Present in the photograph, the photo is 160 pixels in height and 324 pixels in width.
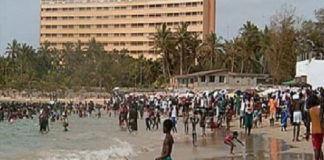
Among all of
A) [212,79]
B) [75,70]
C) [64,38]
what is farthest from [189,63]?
[64,38]

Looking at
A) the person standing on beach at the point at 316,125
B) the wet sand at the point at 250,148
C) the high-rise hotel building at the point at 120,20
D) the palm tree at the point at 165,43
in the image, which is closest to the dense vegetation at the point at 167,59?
the palm tree at the point at 165,43

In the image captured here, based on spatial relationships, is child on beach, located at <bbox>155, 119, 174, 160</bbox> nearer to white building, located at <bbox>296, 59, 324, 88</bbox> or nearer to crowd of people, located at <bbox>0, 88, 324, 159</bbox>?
crowd of people, located at <bbox>0, 88, 324, 159</bbox>

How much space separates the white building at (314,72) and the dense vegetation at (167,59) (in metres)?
16.7

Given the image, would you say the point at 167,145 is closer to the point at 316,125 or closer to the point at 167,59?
the point at 316,125

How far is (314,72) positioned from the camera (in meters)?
46.8

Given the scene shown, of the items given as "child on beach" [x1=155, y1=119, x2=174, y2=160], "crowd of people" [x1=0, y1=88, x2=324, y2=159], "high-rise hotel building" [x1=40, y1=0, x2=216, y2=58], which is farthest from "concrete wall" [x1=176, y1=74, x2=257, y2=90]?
"child on beach" [x1=155, y1=119, x2=174, y2=160]

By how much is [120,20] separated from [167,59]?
54277 millimetres

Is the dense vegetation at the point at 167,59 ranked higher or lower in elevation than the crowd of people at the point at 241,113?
higher

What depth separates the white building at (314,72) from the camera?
45.8 m

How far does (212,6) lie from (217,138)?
115710 mm

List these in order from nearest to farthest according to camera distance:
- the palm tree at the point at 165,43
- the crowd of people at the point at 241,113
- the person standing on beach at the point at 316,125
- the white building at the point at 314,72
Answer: the person standing on beach at the point at 316,125
the crowd of people at the point at 241,113
the white building at the point at 314,72
the palm tree at the point at 165,43

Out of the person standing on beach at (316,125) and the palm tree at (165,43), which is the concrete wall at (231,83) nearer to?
the palm tree at (165,43)

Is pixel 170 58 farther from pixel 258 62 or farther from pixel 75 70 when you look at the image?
pixel 75 70

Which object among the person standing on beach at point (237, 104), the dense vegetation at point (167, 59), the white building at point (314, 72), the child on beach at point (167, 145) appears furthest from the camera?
the dense vegetation at point (167, 59)
